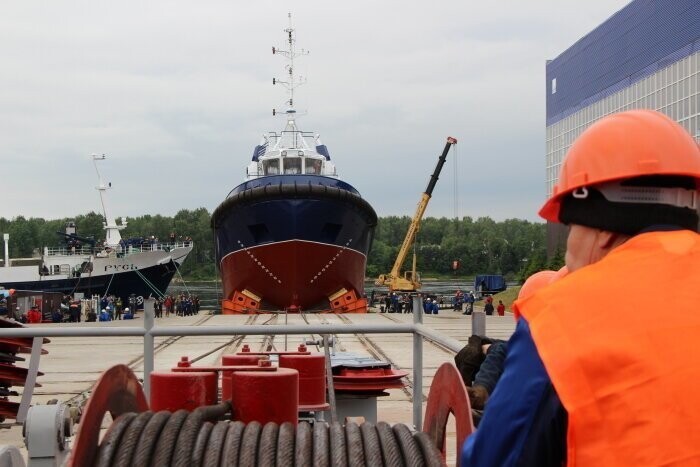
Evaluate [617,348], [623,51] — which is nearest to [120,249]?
[623,51]

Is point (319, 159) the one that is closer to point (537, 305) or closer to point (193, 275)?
point (537, 305)

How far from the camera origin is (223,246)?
23219 millimetres

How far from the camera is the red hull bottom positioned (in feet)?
69.2

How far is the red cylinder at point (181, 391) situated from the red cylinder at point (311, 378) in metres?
0.99

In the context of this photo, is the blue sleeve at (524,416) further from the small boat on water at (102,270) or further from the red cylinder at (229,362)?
the small boat on water at (102,270)

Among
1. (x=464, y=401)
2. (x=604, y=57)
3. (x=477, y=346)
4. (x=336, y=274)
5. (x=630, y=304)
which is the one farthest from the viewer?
(x=604, y=57)

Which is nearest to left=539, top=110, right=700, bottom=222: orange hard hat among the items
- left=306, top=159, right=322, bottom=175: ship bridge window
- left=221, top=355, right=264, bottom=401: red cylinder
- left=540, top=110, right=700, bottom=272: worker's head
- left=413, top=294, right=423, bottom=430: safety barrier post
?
left=540, top=110, right=700, bottom=272: worker's head

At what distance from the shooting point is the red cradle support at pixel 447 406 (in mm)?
2318

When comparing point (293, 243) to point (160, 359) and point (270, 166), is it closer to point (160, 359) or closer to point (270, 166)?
point (270, 166)

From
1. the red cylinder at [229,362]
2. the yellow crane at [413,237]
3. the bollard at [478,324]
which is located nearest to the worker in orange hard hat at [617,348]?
the red cylinder at [229,362]

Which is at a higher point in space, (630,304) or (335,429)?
(630,304)

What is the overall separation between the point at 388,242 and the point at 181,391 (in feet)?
375

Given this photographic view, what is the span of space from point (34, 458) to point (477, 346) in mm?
1920

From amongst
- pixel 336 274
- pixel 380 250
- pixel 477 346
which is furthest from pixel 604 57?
pixel 380 250
